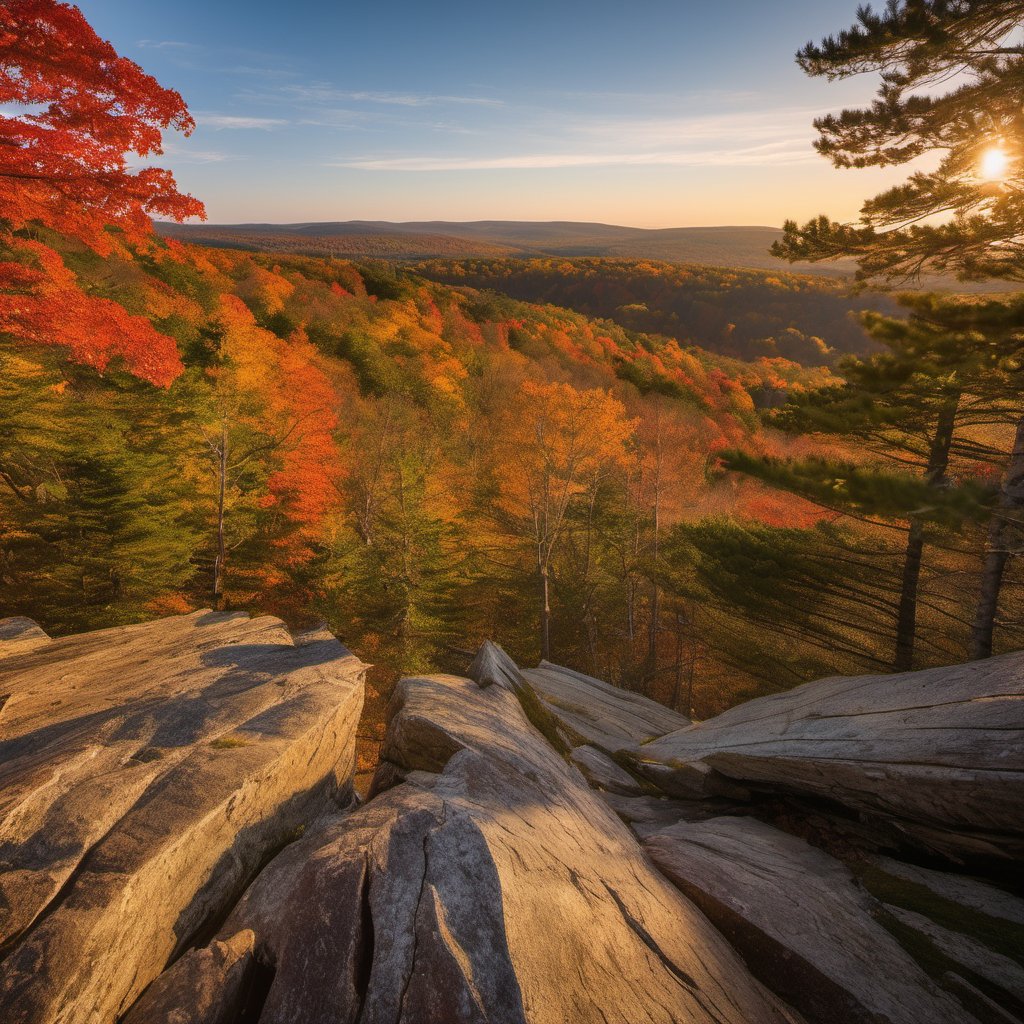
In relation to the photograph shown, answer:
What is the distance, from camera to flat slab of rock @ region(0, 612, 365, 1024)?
3270 mm

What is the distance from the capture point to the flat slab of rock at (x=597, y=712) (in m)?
10.5

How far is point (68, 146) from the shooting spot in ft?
26.5

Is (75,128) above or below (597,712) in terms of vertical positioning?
above

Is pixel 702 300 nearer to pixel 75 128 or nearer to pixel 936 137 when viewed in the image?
pixel 936 137

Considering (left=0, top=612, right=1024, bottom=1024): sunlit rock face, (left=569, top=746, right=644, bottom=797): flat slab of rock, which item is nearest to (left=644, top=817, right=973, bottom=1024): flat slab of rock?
(left=0, top=612, right=1024, bottom=1024): sunlit rock face

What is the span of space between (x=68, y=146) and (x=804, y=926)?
13.9m

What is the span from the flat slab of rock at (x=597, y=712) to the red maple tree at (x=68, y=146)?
39.1 ft

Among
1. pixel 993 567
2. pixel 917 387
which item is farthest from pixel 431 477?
pixel 993 567

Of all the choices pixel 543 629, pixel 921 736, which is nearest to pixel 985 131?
pixel 921 736

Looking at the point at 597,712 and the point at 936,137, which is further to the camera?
the point at 597,712

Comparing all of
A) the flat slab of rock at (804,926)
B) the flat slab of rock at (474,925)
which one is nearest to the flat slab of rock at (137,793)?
the flat slab of rock at (474,925)

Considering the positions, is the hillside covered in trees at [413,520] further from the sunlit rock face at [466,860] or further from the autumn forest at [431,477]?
the sunlit rock face at [466,860]

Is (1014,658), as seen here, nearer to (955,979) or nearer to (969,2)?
→ (955,979)

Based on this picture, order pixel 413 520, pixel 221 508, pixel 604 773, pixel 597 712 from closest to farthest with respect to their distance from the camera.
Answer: pixel 604 773
pixel 597 712
pixel 221 508
pixel 413 520
